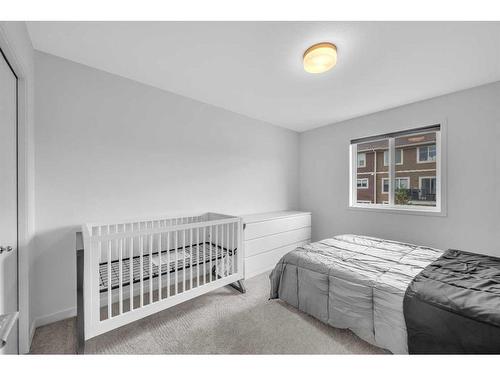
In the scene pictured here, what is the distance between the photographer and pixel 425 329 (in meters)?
1.21

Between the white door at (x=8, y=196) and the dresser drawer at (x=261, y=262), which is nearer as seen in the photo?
the white door at (x=8, y=196)

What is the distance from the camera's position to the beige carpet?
4.85ft

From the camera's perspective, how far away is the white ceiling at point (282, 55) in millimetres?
1465

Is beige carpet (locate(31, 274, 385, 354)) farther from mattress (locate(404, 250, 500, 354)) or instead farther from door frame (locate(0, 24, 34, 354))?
mattress (locate(404, 250, 500, 354))

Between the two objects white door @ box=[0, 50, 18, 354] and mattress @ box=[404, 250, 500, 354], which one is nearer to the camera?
mattress @ box=[404, 250, 500, 354]

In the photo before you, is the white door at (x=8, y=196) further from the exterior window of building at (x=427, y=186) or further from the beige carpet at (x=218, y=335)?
the exterior window of building at (x=427, y=186)

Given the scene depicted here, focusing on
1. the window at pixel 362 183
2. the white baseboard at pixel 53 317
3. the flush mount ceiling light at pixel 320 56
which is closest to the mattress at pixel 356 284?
the window at pixel 362 183

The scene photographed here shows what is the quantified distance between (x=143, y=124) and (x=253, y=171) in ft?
5.57

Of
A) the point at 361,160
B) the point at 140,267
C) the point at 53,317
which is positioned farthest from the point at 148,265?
the point at 361,160

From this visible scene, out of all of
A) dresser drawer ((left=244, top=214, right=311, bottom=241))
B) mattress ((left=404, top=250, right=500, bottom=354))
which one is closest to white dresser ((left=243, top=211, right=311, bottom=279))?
dresser drawer ((left=244, top=214, right=311, bottom=241))

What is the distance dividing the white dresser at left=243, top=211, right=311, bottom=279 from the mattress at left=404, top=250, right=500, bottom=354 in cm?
167

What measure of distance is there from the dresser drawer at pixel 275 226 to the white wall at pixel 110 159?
52 centimetres

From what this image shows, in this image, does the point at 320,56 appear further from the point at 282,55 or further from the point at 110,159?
the point at 110,159
